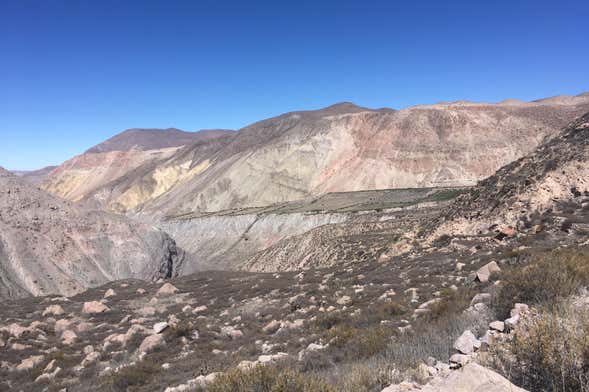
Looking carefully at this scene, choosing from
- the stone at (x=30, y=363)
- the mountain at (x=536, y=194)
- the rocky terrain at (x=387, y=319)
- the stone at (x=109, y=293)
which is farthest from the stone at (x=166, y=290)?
the mountain at (x=536, y=194)

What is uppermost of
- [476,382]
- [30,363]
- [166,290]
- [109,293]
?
[476,382]

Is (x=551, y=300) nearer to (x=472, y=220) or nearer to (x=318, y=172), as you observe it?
(x=472, y=220)

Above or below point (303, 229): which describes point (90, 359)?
above

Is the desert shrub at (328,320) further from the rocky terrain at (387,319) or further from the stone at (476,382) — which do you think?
the stone at (476,382)

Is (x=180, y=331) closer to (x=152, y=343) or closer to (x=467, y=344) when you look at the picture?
(x=152, y=343)

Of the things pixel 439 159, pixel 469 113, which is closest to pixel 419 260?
pixel 439 159

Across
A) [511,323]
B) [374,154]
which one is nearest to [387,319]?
[511,323]

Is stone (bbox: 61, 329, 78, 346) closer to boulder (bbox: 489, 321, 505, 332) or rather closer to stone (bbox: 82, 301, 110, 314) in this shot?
stone (bbox: 82, 301, 110, 314)
